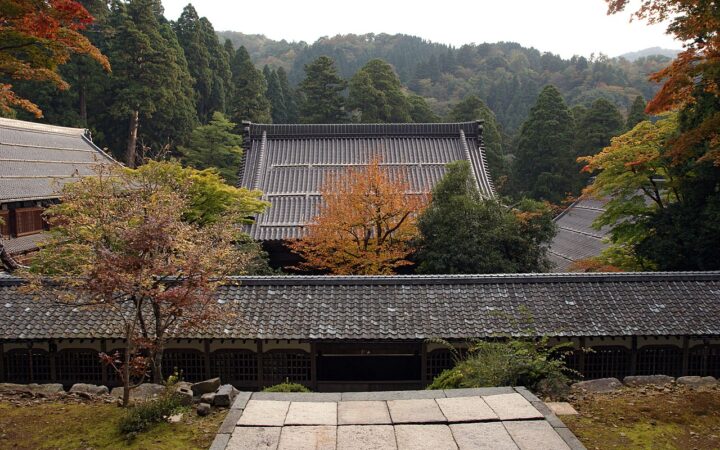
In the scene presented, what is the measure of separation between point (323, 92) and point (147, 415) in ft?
120

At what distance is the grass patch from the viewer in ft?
22.7

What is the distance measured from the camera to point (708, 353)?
11.8 m

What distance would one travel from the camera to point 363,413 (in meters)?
7.29

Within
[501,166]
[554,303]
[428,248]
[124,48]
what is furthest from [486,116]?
[554,303]

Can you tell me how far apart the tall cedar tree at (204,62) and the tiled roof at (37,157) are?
44.6ft

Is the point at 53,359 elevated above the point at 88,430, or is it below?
below

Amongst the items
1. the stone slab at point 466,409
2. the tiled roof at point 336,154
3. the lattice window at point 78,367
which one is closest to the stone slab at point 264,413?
the stone slab at point 466,409

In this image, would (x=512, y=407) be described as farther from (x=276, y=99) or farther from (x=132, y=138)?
(x=276, y=99)

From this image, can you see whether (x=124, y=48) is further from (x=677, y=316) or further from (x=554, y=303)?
(x=677, y=316)

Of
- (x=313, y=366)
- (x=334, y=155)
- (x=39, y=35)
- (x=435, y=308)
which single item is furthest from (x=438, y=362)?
(x=334, y=155)

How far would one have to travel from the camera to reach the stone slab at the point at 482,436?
6.42 m

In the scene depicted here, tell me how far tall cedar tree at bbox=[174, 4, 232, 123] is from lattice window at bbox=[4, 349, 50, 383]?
3128 cm

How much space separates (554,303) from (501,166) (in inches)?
1167

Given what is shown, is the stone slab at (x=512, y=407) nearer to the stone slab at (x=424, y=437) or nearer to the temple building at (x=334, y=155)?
the stone slab at (x=424, y=437)
